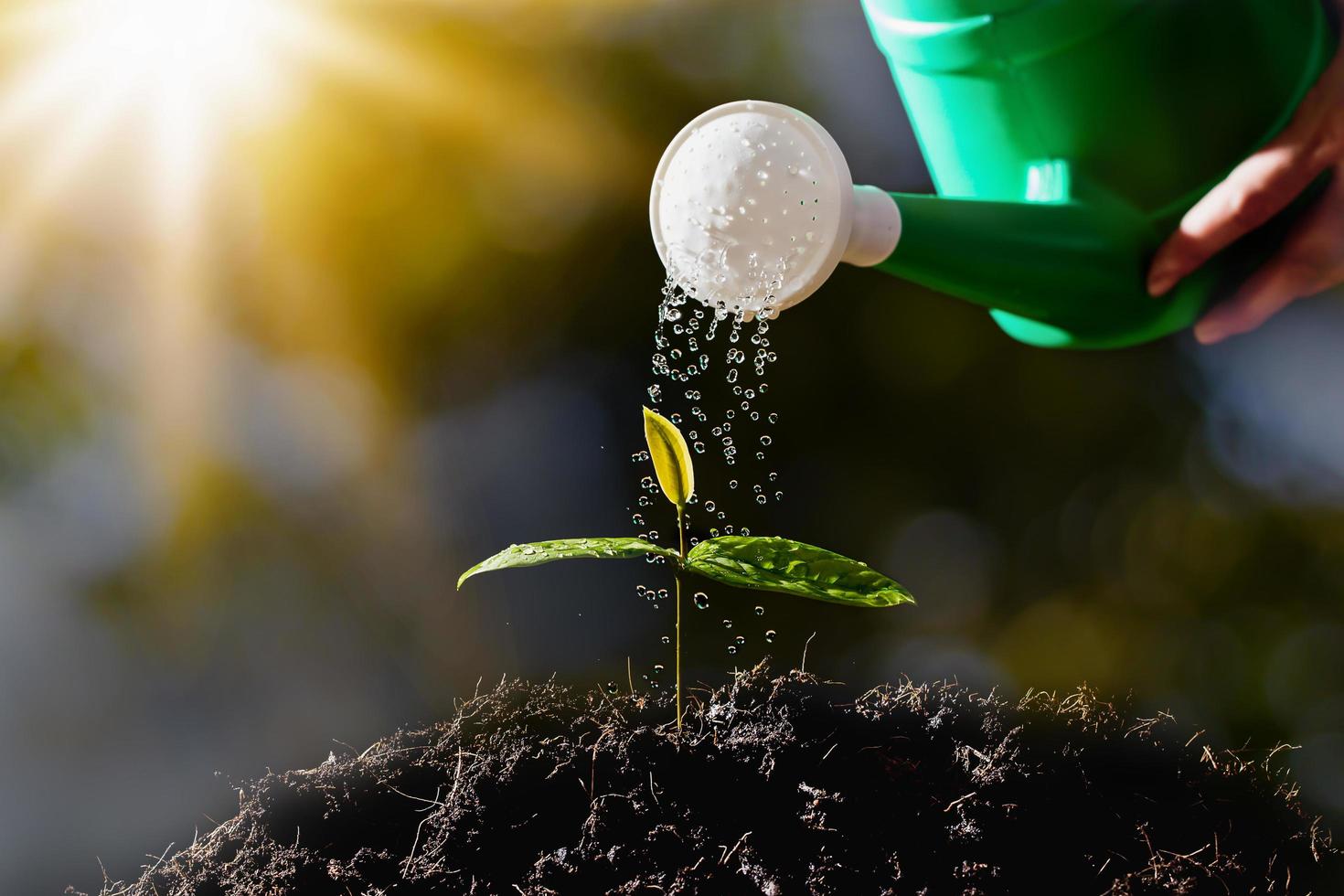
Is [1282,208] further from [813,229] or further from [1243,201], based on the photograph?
[813,229]

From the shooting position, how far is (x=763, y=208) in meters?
0.42

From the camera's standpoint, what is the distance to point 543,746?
58cm

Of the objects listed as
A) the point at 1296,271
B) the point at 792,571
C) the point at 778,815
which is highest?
the point at 1296,271

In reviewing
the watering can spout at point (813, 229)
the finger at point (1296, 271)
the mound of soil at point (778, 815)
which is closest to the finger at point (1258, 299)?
the finger at point (1296, 271)

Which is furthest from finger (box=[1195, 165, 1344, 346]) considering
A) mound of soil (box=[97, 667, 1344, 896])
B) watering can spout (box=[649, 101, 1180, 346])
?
mound of soil (box=[97, 667, 1344, 896])

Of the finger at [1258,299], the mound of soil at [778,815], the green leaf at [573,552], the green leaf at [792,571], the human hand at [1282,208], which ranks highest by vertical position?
the human hand at [1282,208]

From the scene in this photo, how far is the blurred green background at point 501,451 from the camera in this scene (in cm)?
79

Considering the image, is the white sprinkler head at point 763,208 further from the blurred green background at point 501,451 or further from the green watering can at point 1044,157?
the blurred green background at point 501,451

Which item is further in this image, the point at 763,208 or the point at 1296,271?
the point at 1296,271

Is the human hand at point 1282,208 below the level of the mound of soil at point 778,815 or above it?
above

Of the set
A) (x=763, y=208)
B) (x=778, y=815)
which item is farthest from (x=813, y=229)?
(x=778, y=815)

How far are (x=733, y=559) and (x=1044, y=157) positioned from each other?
0.91 ft

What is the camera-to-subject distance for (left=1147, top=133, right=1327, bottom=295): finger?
1.71 feet

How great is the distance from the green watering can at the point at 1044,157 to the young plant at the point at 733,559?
103 mm
